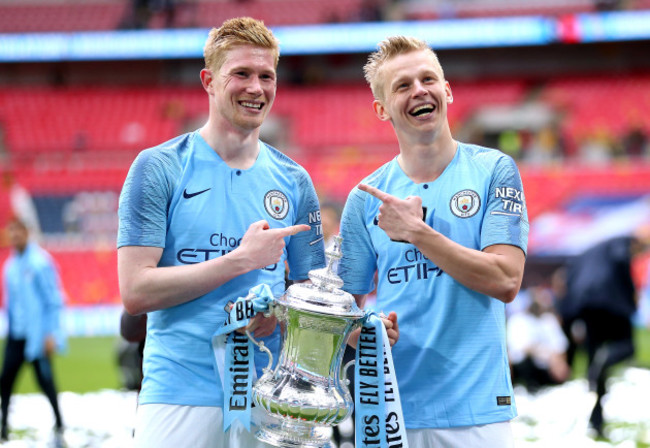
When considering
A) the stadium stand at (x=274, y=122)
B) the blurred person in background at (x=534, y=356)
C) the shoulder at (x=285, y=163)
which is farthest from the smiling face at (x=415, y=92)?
the stadium stand at (x=274, y=122)

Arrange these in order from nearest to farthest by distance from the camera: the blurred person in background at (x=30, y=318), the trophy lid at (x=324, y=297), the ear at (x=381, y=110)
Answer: the trophy lid at (x=324, y=297)
the ear at (x=381, y=110)
the blurred person in background at (x=30, y=318)

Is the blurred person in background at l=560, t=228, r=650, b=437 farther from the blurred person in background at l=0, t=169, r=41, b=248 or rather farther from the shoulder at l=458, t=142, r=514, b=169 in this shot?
the blurred person in background at l=0, t=169, r=41, b=248

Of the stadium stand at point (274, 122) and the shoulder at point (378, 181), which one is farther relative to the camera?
the stadium stand at point (274, 122)

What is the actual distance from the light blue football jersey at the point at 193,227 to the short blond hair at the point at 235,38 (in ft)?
0.93

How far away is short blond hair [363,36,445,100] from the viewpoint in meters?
2.86

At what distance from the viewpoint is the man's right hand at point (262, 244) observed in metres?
2.55

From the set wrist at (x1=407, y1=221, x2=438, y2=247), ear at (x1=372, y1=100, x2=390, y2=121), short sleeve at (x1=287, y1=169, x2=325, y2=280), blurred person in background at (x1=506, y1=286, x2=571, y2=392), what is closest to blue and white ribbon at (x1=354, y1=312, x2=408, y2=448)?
wrist at (x1=407, y1=221, x2=438, y2=247)

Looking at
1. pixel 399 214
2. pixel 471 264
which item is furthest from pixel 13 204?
pixel 471 264

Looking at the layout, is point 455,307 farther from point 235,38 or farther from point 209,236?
point 235,38

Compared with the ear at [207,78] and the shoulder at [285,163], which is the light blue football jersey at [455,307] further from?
the ear at [207,78]

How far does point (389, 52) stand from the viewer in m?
2.90

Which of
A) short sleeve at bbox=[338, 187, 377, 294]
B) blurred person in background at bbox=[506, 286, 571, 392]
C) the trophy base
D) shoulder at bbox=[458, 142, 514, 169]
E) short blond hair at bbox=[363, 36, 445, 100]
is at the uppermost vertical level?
short blond hair at bbox=[363, 36, 445, 100]

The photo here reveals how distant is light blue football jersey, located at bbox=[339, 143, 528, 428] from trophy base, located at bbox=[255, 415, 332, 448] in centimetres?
37

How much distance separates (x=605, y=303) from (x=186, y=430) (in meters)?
5.65
